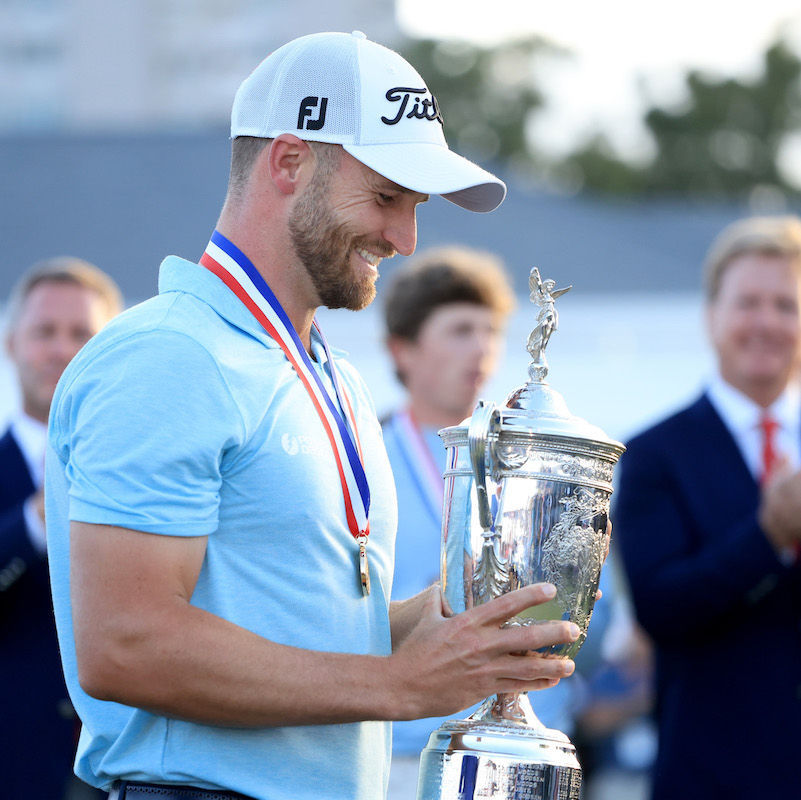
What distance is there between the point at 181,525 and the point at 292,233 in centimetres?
59

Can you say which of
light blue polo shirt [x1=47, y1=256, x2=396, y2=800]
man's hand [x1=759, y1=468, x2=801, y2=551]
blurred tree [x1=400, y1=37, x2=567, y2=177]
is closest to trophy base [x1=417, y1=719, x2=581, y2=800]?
light blue polo shirt [x1=47, y1=256, x2=396, y2=800]

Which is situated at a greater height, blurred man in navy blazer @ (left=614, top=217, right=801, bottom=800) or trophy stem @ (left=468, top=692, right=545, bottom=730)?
blurred man in navy blazer @ (left=614, top=217, right=801, bottom=800)

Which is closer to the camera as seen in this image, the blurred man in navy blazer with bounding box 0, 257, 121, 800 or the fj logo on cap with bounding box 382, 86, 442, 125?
the fj logo on cap with bounding box 382, 86, 442, 125

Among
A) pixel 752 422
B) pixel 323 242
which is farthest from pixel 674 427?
pixel 323 242

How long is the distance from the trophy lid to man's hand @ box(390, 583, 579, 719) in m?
0.28

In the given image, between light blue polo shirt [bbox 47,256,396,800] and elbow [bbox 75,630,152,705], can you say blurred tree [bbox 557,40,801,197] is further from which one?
elbow [bbox 75,630,152,705]

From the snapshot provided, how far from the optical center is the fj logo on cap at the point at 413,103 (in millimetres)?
2352

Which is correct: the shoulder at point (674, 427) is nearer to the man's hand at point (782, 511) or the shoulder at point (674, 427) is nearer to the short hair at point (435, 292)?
the man's hand at point (782, 511)

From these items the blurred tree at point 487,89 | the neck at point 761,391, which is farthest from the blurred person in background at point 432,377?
the blurred tree at point 487,89

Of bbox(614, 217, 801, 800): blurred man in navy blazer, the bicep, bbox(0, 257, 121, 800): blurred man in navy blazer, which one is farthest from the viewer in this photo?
bbox(0, 257, 121, 800): blurred man in navy blazer

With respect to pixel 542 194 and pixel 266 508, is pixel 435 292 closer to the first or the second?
pixel 266 508

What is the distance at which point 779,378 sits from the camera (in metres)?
4.06

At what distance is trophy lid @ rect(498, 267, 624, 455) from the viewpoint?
2312 mm

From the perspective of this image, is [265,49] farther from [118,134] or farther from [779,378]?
[779,378]
